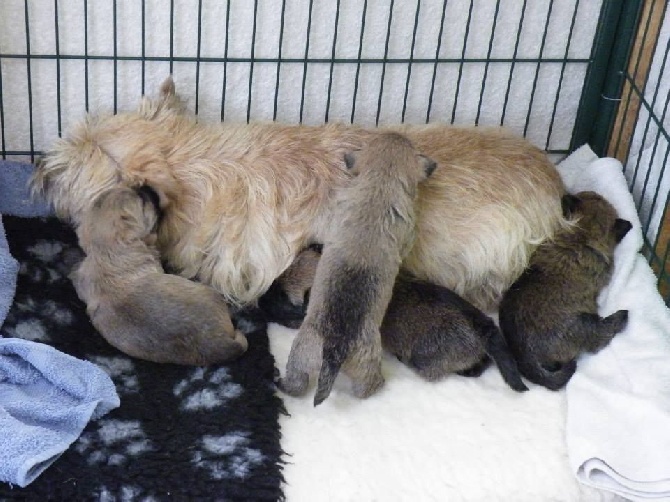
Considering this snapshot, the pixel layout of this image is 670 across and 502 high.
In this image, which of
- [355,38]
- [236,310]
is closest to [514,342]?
[236,310]

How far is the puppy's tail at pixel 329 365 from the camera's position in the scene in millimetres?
2121

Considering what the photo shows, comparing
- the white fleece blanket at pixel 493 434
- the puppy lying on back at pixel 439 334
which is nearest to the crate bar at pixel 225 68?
the puppy lying on back at pixel 439 334

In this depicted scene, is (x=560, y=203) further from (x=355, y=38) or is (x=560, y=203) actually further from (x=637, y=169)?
(x=355, y=38)

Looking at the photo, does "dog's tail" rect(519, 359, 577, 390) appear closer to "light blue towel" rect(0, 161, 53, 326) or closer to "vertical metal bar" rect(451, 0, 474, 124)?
"vertical metal bar" rect(451, 0, 474, 124)

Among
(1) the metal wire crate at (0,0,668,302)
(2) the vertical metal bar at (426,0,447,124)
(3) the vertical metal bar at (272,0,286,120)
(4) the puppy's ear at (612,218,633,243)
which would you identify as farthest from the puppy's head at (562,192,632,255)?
(3) the vertical metal bar at (272,0,286,120)

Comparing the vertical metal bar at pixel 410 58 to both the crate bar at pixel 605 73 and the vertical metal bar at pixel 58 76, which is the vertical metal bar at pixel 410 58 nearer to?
the crate bar at pixel 605 73

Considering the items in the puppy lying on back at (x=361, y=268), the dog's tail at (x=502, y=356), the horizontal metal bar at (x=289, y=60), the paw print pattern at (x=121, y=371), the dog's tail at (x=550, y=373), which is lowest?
the paw print pattern at (x=121, y=371)

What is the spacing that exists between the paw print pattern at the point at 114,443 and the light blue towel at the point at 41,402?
27 mm

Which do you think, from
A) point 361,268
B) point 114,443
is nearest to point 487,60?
point 361,268

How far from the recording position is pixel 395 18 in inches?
111

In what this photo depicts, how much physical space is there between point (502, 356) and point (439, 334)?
0.48 ft

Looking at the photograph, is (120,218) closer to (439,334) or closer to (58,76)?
(58,76)

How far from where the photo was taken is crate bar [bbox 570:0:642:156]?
284cm

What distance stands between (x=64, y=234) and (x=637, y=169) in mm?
1522
